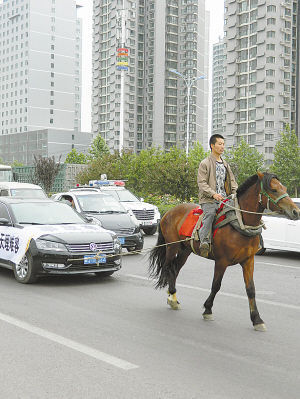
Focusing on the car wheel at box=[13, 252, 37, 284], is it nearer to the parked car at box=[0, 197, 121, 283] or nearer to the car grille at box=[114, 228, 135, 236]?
→ the parked car at box=[0, 197, 121, 283]

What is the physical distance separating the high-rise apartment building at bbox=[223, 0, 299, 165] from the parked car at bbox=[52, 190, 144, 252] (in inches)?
3299

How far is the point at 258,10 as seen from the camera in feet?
330

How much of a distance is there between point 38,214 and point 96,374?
648 cm

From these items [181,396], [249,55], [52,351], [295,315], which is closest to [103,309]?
[52,351]

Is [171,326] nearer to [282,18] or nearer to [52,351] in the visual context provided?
[52,351]

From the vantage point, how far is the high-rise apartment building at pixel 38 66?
6540 inches

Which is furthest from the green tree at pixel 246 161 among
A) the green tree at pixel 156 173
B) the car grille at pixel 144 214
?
the car grille at pixel 144 214

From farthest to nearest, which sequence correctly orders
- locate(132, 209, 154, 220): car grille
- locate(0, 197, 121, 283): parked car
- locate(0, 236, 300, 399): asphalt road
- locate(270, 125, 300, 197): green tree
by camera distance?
locate(270, 125, 300, 197): green tree < locate(132, 209, 154, 220): car grille < locate(0, 197, 121, 283): parked car < locate(0, 236, 300, 399): asphalt road

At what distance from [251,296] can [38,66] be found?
562ft

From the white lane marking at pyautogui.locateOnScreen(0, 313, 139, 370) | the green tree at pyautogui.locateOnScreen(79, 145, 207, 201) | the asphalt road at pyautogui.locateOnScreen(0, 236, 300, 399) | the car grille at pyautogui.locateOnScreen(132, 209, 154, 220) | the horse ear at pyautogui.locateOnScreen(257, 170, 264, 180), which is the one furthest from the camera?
the green tree at pyautogui.locateOnScreen(79, 145, 207, 201)

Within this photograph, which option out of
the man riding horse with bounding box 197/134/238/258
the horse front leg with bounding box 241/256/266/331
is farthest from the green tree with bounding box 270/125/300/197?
the horse front leg with bounding box 241/256/266/331

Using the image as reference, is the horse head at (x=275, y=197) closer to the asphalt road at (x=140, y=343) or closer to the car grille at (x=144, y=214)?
the asphalt road at (x=140, y=343)

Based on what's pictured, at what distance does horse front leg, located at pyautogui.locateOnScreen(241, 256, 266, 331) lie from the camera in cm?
666

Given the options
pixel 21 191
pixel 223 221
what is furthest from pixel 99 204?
pixel 223 221
